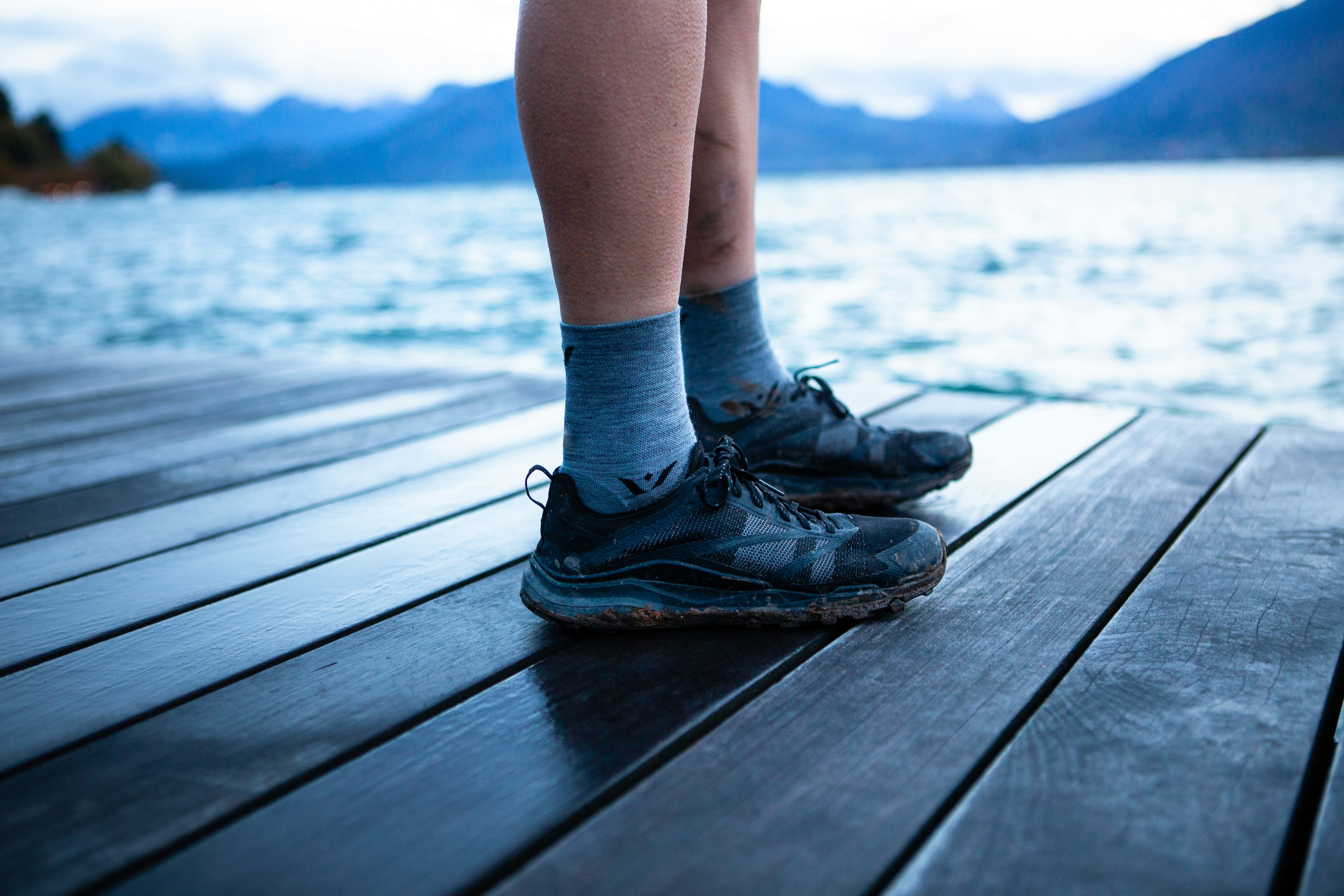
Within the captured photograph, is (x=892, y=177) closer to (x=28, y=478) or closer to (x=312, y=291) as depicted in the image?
(x=312, y=291)

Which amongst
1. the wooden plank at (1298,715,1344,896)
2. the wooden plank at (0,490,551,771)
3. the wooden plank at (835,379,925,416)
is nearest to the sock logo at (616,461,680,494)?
the wooden plank at (0,490,551,771)

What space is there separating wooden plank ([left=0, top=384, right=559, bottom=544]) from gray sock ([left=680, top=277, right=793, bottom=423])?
73 cm

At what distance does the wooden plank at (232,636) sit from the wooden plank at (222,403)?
103cm

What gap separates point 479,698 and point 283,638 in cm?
25

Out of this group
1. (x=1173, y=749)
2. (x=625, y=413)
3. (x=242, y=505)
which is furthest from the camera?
(x=242, y=505)

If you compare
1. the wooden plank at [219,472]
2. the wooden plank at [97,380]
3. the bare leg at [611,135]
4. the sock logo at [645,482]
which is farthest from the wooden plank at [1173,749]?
the wooden plank at [97,380]

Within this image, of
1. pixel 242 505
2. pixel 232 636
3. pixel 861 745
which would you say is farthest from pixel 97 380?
pixel 861 745

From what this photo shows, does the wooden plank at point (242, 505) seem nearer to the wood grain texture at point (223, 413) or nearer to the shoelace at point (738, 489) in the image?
the wood grain texture at point (223, 413)

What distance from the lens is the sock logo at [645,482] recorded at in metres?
0.91

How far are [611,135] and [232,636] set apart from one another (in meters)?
0.59

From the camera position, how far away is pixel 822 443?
A: 4.03ft

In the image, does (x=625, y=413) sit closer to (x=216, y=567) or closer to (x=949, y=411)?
(x=216, y=567)

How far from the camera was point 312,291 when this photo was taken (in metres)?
11.6

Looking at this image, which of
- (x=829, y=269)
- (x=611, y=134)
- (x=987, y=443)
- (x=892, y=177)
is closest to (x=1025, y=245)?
(x=829, y=269)
